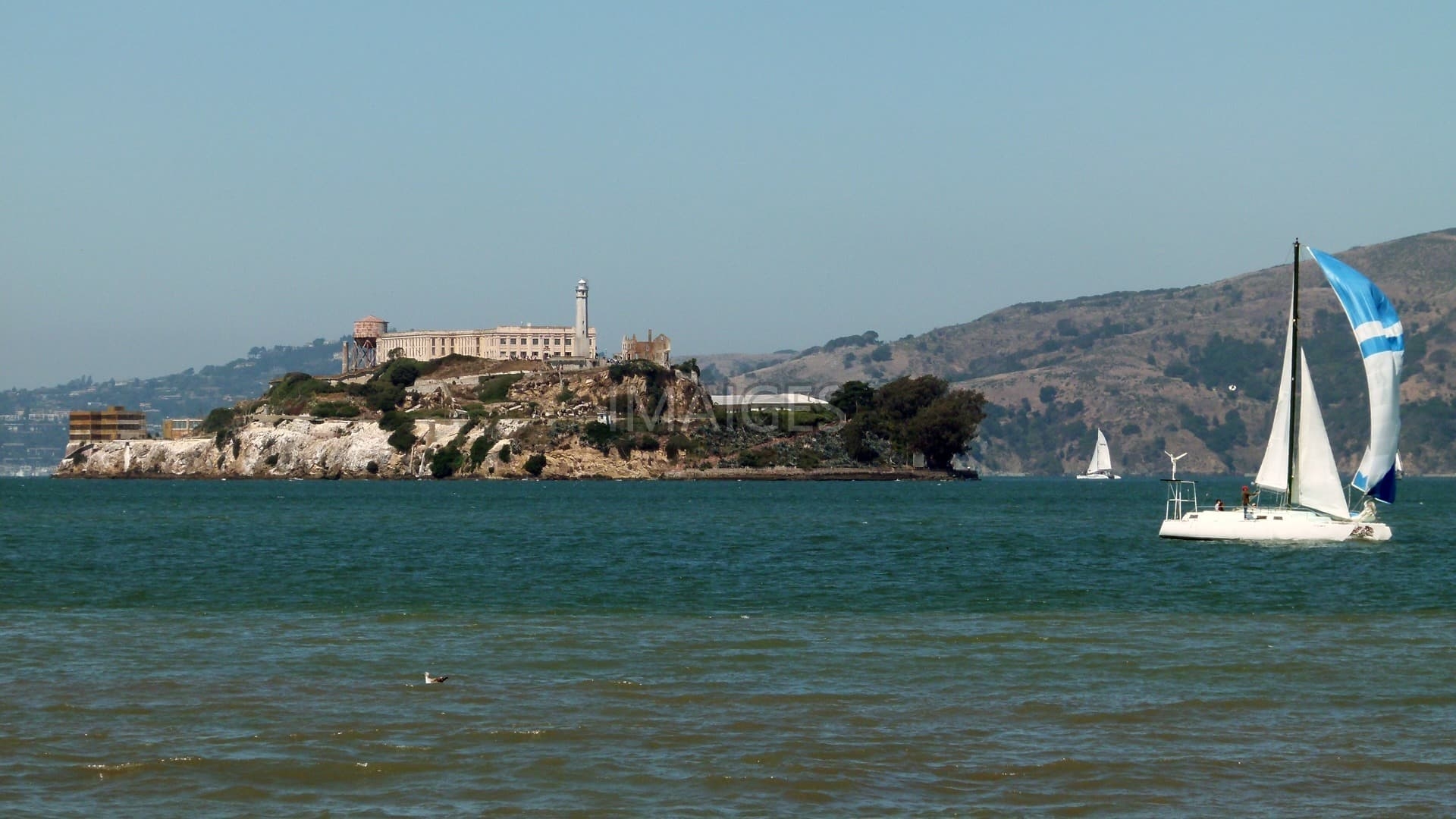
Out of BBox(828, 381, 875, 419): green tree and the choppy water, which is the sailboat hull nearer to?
the choppy water

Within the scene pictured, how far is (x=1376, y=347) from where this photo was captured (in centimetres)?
4728

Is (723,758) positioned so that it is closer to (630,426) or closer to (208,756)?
(208,756)

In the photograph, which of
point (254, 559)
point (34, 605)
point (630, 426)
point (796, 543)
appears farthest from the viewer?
point (630, 426)

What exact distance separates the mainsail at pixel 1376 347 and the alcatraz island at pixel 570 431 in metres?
119

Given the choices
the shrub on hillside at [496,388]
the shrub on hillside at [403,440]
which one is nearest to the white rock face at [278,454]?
the shrub on hillside at [403,440]

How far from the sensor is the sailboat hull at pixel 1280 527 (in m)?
47.8

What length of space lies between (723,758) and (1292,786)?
19.8ft

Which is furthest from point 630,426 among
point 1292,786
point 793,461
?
point 1292,786

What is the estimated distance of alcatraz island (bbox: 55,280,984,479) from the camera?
165m

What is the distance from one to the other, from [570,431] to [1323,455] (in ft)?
399

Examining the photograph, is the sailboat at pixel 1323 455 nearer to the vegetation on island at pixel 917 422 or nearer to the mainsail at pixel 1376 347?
the mainsail at pixel 1376 347

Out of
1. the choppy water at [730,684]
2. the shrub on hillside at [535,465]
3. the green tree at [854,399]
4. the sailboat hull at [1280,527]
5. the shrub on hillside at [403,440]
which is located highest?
the green tree at [854,399]

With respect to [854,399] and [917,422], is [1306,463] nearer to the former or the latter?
[917,422]

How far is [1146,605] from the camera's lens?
3400 centimetres
